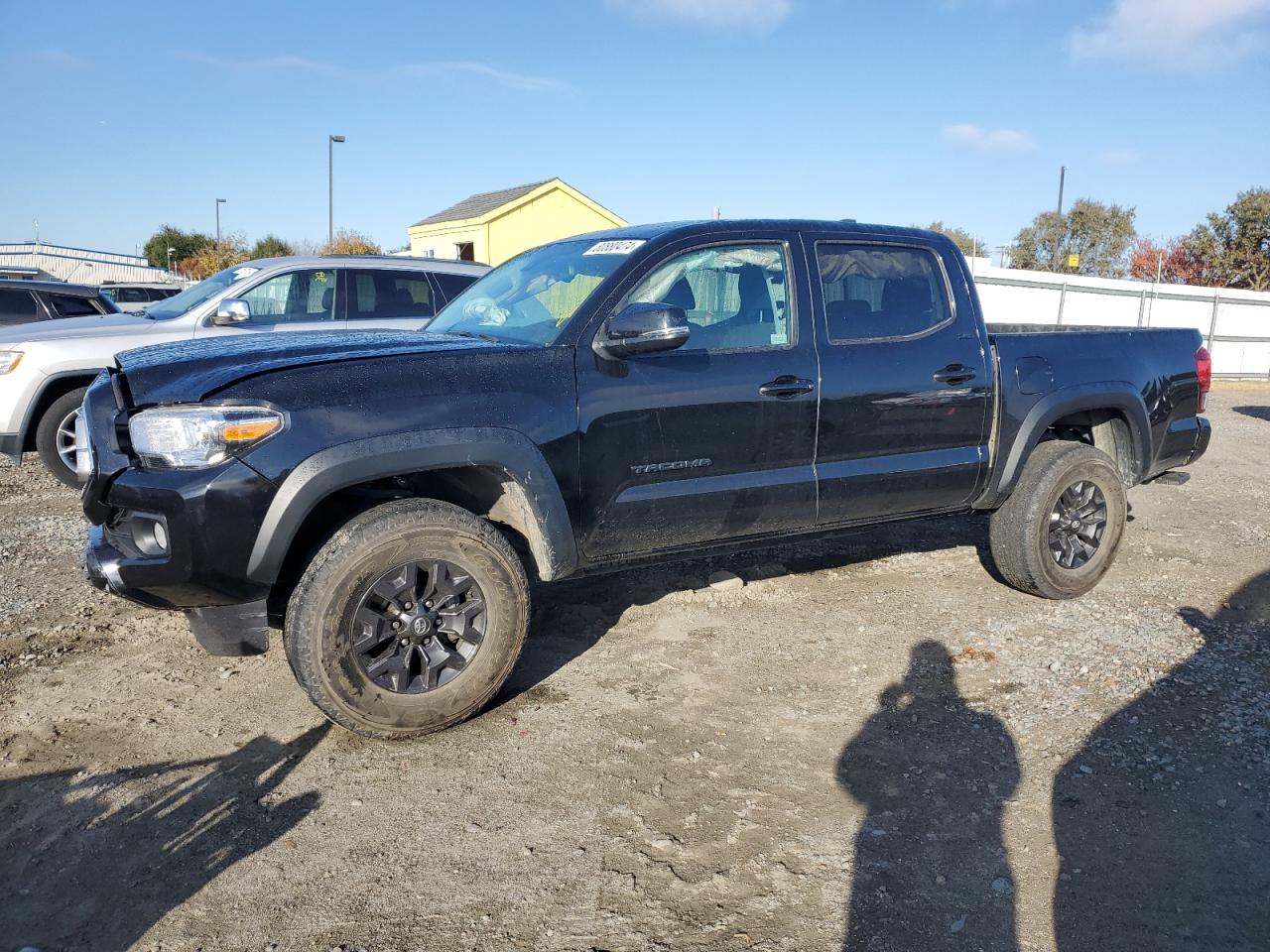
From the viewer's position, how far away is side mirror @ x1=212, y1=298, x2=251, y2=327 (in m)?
7.22

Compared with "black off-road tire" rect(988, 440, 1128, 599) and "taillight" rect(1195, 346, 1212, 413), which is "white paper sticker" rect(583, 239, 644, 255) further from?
"taillight" rect(1195, 346, 1212, 413)

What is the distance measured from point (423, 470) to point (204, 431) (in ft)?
2.43

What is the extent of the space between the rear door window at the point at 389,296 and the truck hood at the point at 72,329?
1482 millimetres

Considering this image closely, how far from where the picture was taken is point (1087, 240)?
163ft

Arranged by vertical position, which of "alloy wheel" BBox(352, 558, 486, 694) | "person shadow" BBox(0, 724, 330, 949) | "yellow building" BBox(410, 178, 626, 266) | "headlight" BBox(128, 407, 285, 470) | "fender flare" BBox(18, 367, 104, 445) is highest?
"yellow building" BBox(410, 178, 626, 266)

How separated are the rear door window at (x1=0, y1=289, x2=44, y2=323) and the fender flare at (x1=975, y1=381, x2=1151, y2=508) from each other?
9687mm

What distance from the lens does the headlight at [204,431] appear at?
3.21m

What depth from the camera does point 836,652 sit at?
4480 millimetres

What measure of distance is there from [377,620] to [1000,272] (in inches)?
784

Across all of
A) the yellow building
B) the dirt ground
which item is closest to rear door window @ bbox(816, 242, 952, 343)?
the dirt ground

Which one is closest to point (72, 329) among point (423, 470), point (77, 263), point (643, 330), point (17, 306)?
point (17, 306)

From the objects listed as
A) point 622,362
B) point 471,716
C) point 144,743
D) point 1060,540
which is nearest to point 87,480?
point 144,743

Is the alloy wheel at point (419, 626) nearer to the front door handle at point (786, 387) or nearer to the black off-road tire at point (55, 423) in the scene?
the front door handle at point (786, 387)

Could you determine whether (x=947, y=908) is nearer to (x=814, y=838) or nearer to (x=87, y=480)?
(x=814, y=838)
